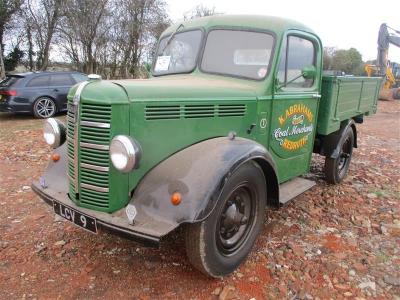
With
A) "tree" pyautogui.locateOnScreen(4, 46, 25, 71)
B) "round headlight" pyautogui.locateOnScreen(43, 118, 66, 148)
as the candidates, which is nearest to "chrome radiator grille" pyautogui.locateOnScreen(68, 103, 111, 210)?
"round headlight" pyautogui.locateOnScreen(43, 118, 66, 148)

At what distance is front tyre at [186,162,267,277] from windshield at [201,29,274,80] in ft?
3.48

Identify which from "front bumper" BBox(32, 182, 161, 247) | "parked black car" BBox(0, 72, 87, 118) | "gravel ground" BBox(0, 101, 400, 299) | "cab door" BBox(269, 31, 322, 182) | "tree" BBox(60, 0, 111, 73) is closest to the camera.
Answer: "front bumper" BBox(32, 182, 161, 247)

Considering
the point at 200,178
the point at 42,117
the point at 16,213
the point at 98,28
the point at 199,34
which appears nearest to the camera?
the point at 200,178

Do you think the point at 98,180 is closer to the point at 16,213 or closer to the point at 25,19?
the point at 16,213

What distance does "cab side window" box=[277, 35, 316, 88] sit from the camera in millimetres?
3890

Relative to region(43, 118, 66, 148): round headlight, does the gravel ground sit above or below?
below

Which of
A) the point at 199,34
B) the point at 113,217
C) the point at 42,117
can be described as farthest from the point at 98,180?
the point at 42,117

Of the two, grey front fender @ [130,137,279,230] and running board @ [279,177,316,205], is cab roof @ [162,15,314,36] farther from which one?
running board @ [279,177,316,205]

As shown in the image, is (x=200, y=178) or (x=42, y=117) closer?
(x=200, y=178)

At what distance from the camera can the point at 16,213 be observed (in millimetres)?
4332

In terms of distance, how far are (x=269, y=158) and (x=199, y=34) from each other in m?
1.58

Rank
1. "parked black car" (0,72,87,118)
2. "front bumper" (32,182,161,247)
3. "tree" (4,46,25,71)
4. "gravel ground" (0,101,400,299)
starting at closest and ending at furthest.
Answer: "front bumper" (32,182,161,247) < "gravel ground" (0,101,400,299) < "parked black car" (0,72,87,118) < "tree" (4,46,25,71)

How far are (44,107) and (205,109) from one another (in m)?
9.26

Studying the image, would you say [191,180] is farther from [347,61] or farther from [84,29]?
[347,61]
